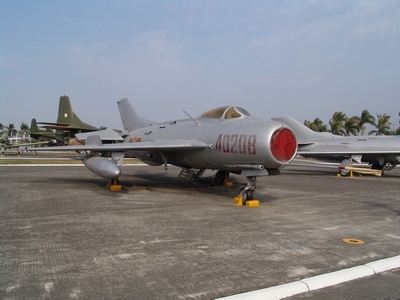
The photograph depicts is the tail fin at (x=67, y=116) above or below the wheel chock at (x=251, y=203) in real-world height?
above

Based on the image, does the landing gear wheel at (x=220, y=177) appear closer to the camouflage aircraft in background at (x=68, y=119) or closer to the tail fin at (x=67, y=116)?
the camouflage aircraft in background at (x=68, y=119)

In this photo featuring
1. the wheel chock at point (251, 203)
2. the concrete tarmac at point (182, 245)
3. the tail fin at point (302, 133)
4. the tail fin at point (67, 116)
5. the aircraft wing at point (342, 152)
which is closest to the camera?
the concrete tarmac at point (182, 245)

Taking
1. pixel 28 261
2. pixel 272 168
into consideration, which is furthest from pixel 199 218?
pixel 28 261

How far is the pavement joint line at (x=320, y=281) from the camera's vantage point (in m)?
3.18

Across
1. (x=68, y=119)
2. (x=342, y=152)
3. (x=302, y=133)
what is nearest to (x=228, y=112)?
(x=342, y=152)

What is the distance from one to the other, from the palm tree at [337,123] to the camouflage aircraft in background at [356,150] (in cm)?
3689

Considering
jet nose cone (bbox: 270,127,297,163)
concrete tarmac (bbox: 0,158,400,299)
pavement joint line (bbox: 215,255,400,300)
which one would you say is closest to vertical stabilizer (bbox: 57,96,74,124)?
concrete tarmac (bbox: 0,158,400,299)

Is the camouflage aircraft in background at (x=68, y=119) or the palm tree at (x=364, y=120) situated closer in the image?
the camouflage aircraft in background at (x=68, y=119)

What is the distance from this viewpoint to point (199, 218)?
6824mm

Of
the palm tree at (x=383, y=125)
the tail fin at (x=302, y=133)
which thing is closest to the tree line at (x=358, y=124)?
the palm tree at (x=383, y=125)

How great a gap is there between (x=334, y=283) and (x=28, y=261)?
12.0ft

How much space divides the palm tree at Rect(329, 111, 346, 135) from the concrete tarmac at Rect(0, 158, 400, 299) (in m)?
50.3

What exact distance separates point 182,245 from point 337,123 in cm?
5700

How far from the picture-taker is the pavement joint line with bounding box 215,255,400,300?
3.18 meters
